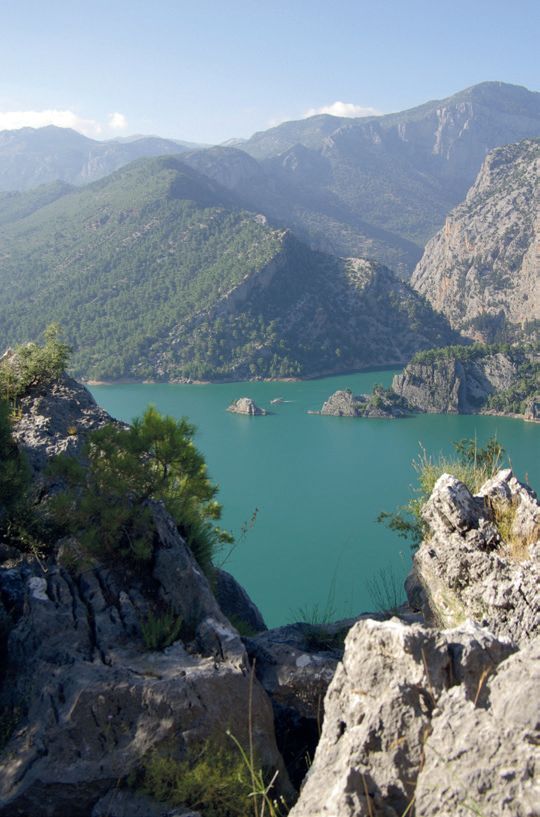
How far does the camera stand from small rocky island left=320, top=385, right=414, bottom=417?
5969cm

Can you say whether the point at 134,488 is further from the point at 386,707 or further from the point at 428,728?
the point at 428,728

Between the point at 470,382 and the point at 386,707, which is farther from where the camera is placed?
the point at 470,382

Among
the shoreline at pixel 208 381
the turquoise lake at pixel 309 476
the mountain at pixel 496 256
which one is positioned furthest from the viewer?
the mountain at pixel 496 256

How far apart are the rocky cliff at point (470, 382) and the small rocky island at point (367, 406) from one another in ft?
7.66

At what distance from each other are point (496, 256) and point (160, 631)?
11105 cm

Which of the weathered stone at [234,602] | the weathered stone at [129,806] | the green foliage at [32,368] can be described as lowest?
the weathered stone at [234,602]

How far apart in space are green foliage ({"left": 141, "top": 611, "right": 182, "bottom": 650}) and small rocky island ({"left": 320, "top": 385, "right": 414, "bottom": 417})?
180 feet

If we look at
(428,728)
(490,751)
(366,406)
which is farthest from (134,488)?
(366,406)

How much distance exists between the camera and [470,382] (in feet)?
221

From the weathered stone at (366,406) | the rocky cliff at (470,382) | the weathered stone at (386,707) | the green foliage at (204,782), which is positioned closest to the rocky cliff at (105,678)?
the green foliage at (204,782)

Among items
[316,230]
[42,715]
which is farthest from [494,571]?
[316,230]

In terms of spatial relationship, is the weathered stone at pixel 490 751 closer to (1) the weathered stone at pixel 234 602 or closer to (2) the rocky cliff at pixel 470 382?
(1) the weathered stone at pixel 234 602

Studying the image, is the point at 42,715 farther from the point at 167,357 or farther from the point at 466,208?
the point at 466,208

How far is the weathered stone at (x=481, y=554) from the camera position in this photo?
4988 millimetres
